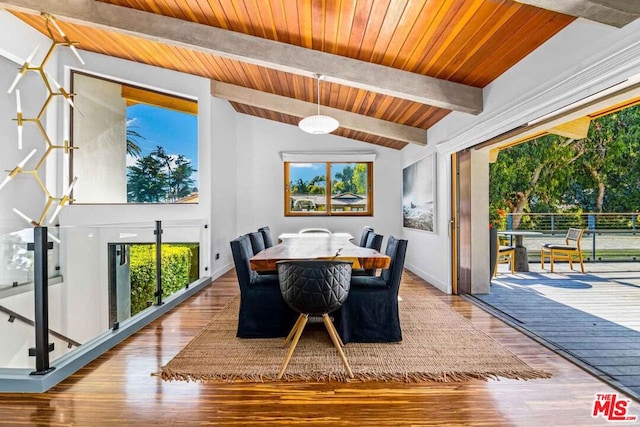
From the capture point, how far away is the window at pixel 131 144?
5301mm

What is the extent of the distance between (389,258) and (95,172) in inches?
194

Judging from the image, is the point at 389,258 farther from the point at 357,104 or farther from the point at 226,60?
the point at 226,60

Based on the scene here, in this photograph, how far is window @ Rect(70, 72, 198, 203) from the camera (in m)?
5.30

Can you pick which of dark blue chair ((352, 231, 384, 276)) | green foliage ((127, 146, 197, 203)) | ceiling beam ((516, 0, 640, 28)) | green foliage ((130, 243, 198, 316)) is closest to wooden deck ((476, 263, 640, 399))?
dark blue chair ((352, 231, 384, 276))

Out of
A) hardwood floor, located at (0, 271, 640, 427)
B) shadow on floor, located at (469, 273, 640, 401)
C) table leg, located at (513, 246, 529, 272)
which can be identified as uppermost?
table leg, located at (513, 246, 529, 272)

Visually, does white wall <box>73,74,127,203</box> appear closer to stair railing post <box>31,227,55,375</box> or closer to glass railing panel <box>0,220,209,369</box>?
glass railing panel <box>0,220,209,369</box>

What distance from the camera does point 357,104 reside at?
492 cm

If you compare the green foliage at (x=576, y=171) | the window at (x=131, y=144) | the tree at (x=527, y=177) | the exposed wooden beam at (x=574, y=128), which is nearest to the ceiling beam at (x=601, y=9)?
the exposed wooden beam at (x=574, y=128)

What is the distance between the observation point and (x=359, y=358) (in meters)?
2.55

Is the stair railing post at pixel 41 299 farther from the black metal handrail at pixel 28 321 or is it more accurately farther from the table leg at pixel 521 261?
the table leg at pixel 521 261

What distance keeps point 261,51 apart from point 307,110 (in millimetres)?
2007

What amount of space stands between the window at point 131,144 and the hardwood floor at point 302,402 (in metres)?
3.44

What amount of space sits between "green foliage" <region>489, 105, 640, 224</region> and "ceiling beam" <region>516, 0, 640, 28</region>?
638cm

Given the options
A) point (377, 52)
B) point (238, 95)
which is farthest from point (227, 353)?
point (238, 95)
